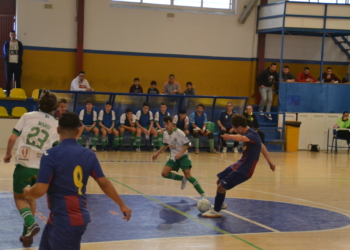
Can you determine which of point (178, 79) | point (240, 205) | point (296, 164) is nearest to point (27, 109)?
point (178, 79)

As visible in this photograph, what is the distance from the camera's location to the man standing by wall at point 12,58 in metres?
19.2

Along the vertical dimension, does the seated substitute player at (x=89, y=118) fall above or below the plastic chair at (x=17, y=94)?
below

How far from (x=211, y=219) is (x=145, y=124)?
1071 cm

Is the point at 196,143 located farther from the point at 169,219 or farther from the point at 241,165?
the point at 169,219

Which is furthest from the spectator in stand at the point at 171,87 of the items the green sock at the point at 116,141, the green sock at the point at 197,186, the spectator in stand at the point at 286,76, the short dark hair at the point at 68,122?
the short dark hair at the point at 68,122

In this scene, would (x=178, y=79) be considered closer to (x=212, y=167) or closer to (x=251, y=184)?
(x=212, y=167)

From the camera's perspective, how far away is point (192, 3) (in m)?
22.7

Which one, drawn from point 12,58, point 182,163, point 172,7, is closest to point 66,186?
point 182,163

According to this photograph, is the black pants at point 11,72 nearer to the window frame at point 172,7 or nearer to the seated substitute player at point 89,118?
the seated substitute player at point 89,118

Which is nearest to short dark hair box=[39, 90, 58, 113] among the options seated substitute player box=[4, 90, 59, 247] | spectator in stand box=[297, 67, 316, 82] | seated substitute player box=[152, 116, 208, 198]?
seated substitute player box=[4, 90, 59, 247]

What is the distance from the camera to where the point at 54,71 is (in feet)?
70.1

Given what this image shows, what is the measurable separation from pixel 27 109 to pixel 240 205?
40.1ft

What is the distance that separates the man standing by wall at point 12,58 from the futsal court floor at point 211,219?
7.12 metres

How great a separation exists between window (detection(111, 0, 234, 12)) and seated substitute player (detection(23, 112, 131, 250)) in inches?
737
